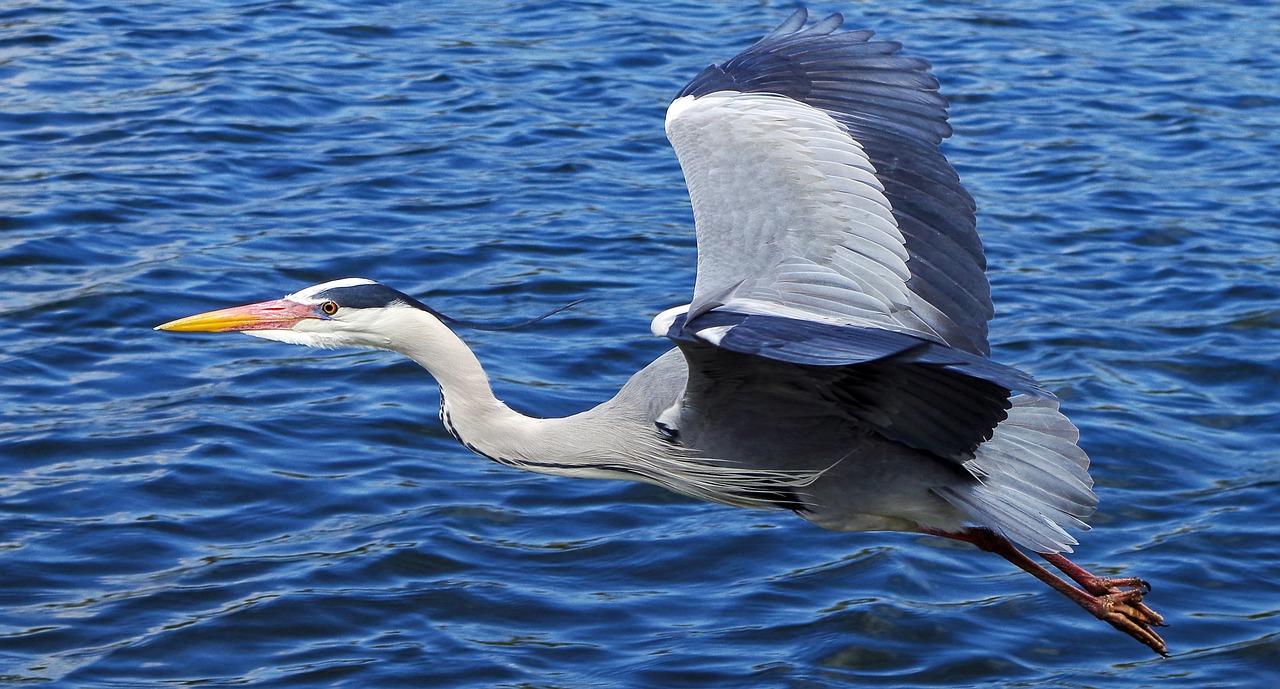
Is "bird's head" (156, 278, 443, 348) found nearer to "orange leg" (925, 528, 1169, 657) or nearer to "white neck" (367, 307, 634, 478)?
"white neck" (367, 307, 634, 478)

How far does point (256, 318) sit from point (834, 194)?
1848 mm

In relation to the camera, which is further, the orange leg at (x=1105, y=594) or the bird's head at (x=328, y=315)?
the orange leg at (x=1105, y=594)

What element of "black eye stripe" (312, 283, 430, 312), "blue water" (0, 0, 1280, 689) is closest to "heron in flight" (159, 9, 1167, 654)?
"black eye stripe" (312, 283, 430, 312)

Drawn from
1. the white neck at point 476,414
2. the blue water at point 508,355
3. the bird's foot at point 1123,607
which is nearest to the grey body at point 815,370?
the white neck at point 476,414

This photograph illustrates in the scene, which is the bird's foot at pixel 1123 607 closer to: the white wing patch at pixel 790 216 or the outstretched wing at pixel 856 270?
the outstretched wing at pixel 856 270

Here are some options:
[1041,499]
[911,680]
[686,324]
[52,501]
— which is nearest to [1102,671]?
[911,680]

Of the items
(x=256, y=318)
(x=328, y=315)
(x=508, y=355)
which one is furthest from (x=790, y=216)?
(x=508, y=355)

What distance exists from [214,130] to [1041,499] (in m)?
7.17

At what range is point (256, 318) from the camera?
533 centimetres

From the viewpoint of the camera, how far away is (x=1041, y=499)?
18.1ft

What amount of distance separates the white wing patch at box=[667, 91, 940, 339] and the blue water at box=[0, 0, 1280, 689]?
1.68 meters

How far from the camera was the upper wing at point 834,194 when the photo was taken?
5.16 metres

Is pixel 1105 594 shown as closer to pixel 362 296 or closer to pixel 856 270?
pixel 856 270

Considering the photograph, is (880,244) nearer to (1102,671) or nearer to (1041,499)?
(1041,499)
